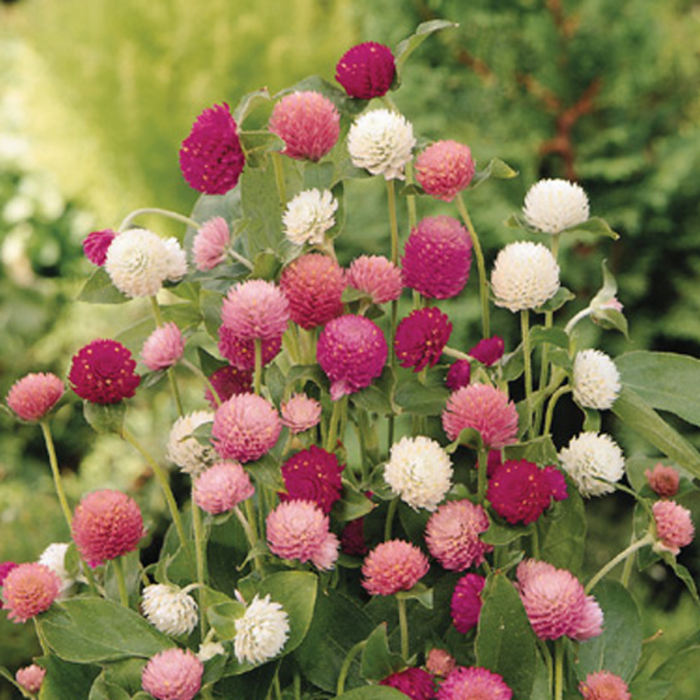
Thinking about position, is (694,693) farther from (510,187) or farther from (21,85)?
(21,85)

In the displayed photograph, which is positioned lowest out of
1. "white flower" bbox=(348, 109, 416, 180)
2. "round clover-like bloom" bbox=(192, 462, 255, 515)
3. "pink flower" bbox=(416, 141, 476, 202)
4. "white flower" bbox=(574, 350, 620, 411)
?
"white flower" bbox=(574, 350, 620, 411)

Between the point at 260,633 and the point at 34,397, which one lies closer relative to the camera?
the point at 260,633

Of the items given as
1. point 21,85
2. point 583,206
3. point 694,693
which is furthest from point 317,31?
point 583,206

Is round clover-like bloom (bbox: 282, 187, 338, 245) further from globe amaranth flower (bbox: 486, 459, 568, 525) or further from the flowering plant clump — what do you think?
globe amaranth flower (bbox: 486, 459, 568, 525)

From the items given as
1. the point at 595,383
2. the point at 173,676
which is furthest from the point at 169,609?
the point at 595,383

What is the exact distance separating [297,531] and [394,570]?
5 cm

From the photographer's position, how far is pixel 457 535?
514 mm

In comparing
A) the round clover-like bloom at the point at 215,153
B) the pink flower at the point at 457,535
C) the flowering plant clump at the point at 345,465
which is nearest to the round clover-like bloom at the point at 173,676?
the flowering plant clump at the point at 345,465

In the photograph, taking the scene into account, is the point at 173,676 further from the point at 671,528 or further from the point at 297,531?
the point at 671,528

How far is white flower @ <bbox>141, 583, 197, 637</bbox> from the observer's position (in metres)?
0.50

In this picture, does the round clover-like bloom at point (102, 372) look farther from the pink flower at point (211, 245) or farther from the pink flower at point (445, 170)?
the pink flower at point (445, 170)

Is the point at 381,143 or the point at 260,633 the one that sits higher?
the point at 381,143

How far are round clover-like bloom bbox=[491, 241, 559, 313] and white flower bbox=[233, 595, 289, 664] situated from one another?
0.64ft

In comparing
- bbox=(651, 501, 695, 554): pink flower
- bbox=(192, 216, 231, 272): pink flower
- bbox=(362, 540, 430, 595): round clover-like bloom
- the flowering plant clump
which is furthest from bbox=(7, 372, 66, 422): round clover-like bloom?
bbox=(651, 501, 695, 554): pink flower
